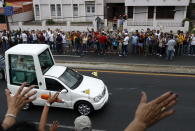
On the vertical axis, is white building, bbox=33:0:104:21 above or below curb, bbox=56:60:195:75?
above

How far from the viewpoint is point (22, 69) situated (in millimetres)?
9312

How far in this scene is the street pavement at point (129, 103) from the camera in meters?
8.43

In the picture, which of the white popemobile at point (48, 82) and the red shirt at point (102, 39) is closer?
the white popemobile at point (48, 82)

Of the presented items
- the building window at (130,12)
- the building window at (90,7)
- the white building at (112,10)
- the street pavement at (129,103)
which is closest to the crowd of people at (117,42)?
the street pavement at (129,103)

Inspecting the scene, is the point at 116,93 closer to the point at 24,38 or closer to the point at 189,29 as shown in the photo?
the point at 24,38

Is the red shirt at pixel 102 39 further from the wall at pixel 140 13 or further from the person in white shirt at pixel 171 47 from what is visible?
the wall at pixel 140 13

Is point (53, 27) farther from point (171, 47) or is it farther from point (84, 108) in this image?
point (84, 108)

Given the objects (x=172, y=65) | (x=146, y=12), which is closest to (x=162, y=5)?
(x=146, y=12)

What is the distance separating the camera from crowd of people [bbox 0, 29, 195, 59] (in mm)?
15986

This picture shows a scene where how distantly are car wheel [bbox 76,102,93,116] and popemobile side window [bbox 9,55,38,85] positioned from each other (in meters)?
1.79

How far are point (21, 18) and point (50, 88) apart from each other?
26.0 meters

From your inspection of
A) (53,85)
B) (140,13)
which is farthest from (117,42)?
(140,13)

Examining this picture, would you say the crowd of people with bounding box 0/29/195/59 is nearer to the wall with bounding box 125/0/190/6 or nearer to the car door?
the car door

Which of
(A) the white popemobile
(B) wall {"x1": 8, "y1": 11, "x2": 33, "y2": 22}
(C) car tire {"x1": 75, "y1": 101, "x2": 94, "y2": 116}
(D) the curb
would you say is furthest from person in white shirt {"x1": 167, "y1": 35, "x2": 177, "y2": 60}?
(B) wall {"x1": 8, "y1": 11, "x2": 33, "y2": 22}
